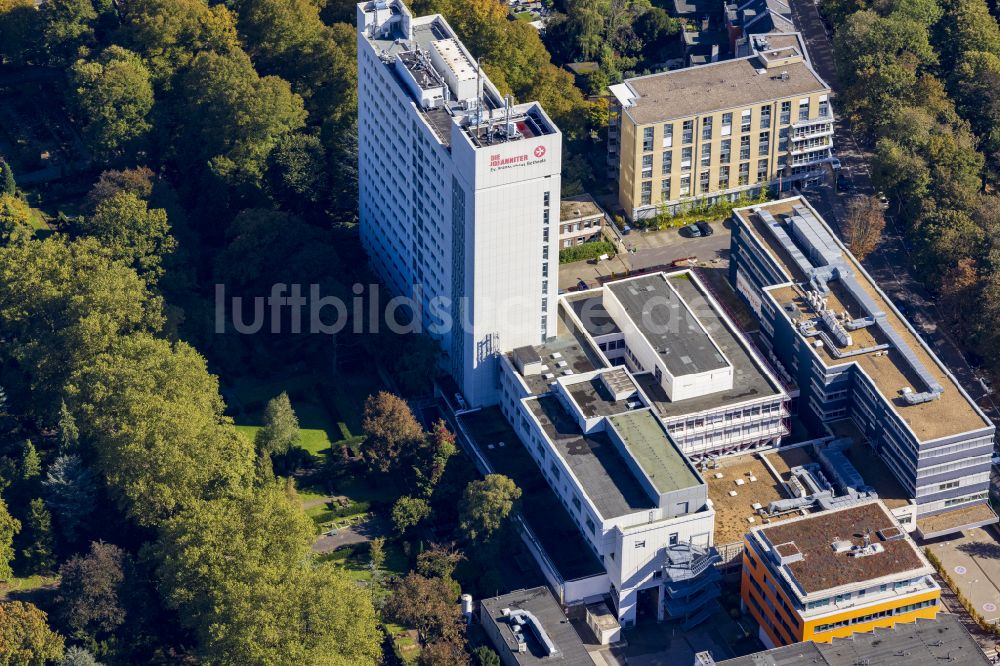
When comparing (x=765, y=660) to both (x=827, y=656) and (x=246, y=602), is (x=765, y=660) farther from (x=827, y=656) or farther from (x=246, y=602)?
(x=246, y=602)

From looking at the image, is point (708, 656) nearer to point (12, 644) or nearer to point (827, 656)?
point (827, 656)

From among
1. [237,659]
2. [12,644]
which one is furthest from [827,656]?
[12,644]

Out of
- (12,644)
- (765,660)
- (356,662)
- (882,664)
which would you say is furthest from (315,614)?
(882,664)

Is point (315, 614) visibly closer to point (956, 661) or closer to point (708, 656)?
point (708, 656)

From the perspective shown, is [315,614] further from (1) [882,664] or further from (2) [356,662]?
(1) [882,664]

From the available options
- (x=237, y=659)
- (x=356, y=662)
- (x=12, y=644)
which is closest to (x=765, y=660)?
(x=356, y=662)
